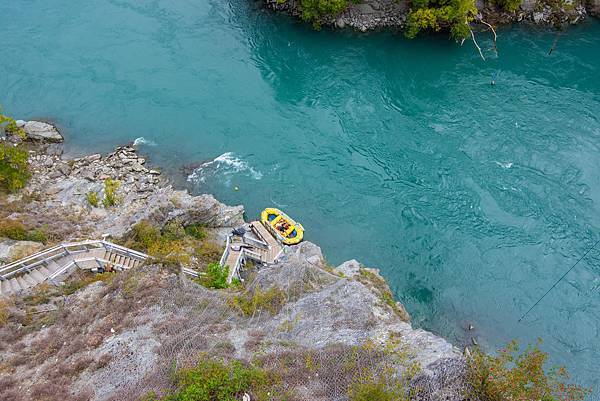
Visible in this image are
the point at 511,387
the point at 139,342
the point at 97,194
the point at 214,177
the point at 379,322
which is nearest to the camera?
the point at 511,387

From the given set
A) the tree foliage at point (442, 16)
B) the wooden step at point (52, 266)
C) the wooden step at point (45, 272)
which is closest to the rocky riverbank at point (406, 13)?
the tree foliage at point (442, 16)

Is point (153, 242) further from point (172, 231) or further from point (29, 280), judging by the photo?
point (29, 280)

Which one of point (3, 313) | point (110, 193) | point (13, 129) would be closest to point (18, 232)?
point (110, 193)

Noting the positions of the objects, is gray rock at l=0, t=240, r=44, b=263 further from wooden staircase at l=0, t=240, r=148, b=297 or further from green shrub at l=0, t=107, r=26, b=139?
green shrub at l=0, t=107, r=26, b=139

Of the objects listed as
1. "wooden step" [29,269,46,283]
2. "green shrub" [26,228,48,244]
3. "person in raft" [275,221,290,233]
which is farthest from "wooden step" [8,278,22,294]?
"person in raft" [275,221,290,233]

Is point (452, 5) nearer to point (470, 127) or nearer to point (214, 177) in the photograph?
point (470, 127)

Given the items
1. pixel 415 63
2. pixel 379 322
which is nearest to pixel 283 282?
pixel 379 322

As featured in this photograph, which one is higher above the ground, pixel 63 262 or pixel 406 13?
pixel 406 13
